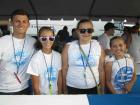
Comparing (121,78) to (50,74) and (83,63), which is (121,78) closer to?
(83,63)

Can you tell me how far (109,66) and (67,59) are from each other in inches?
20.4

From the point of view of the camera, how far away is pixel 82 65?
11.2 feet

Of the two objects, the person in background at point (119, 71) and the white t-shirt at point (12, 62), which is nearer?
the white t-shirt at point (12, 62)

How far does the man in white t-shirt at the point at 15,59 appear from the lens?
10.8 feet

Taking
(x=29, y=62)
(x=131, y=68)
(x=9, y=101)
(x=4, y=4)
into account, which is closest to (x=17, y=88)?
(x=29, y=62)

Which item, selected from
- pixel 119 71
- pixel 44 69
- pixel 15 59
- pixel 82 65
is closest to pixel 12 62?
pixel 15 59

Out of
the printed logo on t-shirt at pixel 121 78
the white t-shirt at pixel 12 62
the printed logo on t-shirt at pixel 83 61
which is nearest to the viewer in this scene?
the white t-shirt at pixel 12 62

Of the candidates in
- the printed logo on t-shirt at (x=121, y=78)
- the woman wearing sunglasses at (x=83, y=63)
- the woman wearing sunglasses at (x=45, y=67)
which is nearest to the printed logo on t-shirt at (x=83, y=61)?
the woman wearing sunglasses at (x=83, y=63)

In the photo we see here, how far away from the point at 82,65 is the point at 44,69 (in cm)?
44

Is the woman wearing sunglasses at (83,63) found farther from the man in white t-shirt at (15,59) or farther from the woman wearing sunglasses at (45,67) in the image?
the man in white t-shirt at (15,59)

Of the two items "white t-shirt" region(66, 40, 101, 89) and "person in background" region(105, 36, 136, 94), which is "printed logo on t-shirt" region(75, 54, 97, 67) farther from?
"person in background" region(105, 36, 136, 94)

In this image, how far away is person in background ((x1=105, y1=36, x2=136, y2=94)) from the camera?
11.6ft

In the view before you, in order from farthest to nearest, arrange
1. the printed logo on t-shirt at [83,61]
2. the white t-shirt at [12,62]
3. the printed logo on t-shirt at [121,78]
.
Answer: the printed logo on t-shirt at [121,78]
the printed logo on t-shirt at [83,61]
the white t-shirt at [12,62]

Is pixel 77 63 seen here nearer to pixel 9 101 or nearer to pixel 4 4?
pixel 9 101
